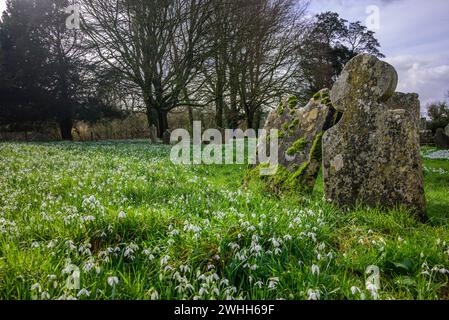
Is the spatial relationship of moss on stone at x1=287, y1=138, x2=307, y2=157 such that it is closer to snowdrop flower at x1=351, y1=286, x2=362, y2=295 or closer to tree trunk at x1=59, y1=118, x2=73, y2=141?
snowdrop flower at x1=351, y1=286, x2=362, y2=295

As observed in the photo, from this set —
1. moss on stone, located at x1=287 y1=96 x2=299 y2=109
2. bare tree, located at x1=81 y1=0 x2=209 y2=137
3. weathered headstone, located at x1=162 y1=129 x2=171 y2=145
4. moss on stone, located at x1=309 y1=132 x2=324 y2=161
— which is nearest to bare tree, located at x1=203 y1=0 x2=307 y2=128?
bare tree, located at x1=81 y1=0 x2=209 y2=137

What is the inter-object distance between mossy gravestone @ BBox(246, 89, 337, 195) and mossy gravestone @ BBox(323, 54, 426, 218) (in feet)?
2.52

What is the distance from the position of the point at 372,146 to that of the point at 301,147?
6.49 ft

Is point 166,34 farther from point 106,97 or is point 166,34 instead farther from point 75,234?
point 75,234

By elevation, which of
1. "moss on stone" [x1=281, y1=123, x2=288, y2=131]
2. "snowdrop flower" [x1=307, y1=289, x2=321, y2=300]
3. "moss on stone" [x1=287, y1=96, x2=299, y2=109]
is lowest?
"snowdrop flower" [x1=307, y1=289, x2=321, y2=300]

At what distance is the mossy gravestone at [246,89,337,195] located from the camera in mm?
7141

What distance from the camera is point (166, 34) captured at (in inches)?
1121

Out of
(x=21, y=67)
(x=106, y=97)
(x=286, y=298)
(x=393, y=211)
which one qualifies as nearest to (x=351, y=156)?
(x=393, y=211)

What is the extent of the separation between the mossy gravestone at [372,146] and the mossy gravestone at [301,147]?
767 mm

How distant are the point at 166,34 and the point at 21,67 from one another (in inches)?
671

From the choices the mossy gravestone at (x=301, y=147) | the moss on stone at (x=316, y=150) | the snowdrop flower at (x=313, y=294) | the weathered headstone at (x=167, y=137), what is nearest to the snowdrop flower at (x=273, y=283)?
the snowdrop flower at (x=313, y=294)

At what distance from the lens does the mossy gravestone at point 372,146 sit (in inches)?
220

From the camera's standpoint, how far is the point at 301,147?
771 cm

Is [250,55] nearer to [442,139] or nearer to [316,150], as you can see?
[442,139]
